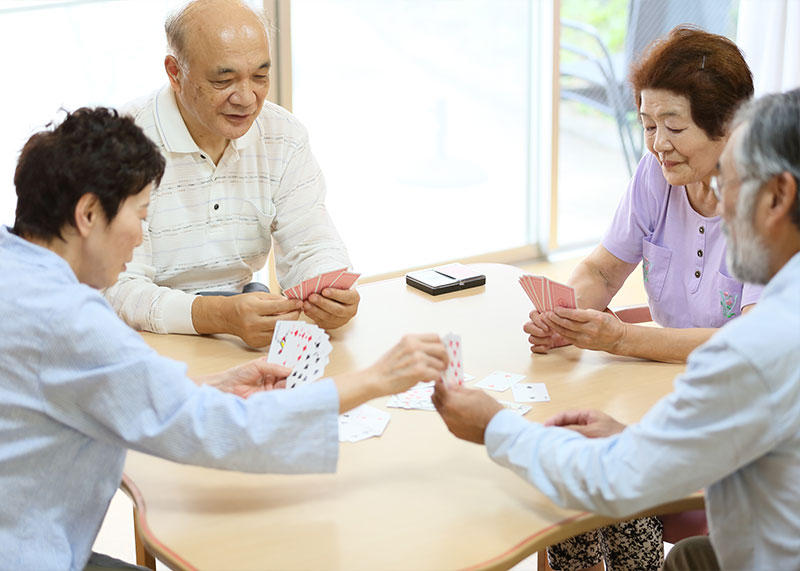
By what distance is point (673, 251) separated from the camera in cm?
263

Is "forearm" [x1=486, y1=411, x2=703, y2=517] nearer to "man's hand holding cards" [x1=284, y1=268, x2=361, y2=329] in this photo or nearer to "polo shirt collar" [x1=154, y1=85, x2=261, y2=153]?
"man's hand holding cards" [x1=284, y1=268, x2=361, y2=329]

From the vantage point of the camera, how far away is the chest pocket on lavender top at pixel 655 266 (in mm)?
2650

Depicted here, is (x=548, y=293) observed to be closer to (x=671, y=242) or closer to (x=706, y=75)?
(x=671, y=242)

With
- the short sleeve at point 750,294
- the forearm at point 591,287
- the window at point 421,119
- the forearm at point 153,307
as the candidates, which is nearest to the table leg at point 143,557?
the forearm at point 153,307

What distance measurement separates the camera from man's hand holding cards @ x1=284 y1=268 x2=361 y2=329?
7.84 feet

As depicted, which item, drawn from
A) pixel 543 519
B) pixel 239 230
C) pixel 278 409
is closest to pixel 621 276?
pixel 239 230

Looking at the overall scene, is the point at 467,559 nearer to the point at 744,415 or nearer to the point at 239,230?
the point at 744,415

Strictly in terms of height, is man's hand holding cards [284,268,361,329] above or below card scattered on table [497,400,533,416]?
above

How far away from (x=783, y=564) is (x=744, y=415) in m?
0.28

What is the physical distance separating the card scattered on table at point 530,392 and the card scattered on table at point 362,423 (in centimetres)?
29

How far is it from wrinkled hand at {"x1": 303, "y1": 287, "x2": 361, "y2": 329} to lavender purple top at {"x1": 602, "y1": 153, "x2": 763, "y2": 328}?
0.85 meters

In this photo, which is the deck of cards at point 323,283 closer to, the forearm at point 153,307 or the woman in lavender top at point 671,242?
the forearm at point 153,307

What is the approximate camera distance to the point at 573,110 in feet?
17.7

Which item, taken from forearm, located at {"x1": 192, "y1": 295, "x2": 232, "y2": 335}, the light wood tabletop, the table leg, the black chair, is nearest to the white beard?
the light wood tabletop
